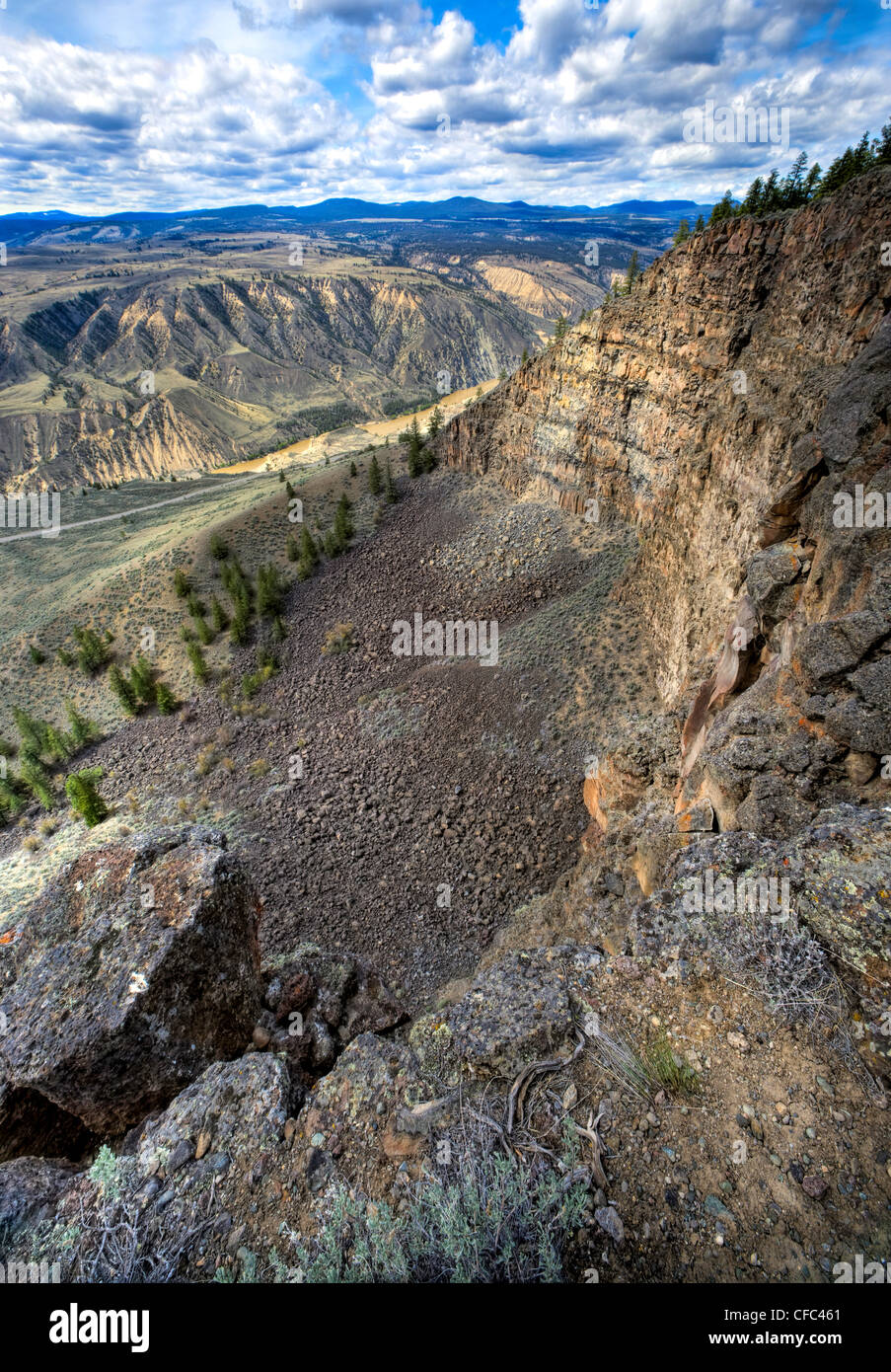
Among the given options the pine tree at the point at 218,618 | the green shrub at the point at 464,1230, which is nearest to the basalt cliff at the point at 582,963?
the green shrub at the point at 464,1230

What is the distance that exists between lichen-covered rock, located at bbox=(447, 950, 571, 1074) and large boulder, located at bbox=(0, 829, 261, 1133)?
14.3 ft

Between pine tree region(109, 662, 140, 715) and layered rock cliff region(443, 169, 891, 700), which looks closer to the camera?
layered rock cliff region(443, 169, 891, 700)

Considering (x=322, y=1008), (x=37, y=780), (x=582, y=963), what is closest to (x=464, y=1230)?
(x=582, y=963)

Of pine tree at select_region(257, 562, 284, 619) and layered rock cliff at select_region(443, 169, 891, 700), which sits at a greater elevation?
layered rock cliff at select_region(443, 169, 891, 700)

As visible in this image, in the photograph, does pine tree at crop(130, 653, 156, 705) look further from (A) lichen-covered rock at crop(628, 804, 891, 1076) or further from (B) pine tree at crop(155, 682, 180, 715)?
(A) lichen-covered rock at crop(628, 804, 891, 1076)

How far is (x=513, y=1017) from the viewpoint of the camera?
721cm

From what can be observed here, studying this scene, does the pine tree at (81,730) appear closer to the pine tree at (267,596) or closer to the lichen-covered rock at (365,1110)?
the pine tree at (267,596)

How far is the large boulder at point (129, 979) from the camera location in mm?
8211

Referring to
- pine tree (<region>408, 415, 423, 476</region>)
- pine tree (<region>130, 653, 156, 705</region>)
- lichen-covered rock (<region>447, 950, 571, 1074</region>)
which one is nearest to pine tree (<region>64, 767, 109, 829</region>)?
pine tree (<region>130, 653, 156, 705</region>)

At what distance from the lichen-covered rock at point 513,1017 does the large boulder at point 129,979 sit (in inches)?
171

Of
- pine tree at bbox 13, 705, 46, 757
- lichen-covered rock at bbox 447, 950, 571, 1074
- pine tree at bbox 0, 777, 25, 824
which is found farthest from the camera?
pine tree at bbox 13, 705, 46, 757

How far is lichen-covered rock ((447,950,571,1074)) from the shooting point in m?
6.86

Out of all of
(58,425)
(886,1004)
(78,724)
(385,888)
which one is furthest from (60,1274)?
(58,425)

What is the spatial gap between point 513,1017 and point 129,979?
6.06 metres
